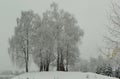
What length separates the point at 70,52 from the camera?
4659cm

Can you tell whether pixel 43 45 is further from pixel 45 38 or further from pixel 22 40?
pixel 22 40

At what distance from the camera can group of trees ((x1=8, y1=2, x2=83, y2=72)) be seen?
42.9m

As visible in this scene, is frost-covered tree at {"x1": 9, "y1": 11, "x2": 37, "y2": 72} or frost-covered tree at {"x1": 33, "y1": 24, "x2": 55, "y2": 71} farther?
frost-covered tree at {"x1": 9, "y1": 11, "x2": 37, "y2": 72}

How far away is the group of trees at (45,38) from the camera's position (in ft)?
141

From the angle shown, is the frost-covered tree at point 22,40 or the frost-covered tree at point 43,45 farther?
the frost-covered tree at point 22,40

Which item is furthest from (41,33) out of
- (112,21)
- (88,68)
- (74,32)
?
(88,68)

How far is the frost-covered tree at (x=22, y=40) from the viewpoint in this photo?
4412 cm

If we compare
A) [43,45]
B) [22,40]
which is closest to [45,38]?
[43,45]

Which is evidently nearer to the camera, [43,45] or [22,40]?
[43,45]

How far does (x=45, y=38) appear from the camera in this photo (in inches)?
1677

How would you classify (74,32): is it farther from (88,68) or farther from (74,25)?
(88,68)

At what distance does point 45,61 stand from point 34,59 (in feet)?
6.15

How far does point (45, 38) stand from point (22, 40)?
3979 millimetres

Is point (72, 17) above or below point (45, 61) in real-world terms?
above
